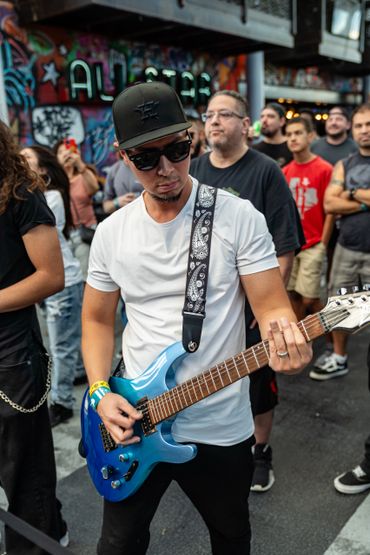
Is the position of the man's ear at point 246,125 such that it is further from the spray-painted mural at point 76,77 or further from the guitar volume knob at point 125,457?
the spray-painted mural at point 76,77

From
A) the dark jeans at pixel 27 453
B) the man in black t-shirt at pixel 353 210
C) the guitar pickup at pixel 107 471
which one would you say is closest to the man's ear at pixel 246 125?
the man in black t-shirt at pixel 353 210

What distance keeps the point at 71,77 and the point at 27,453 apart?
791 centimetres

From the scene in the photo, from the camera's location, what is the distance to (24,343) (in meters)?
2.33

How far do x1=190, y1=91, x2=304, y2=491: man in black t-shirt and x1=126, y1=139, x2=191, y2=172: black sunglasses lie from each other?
1.25 meters

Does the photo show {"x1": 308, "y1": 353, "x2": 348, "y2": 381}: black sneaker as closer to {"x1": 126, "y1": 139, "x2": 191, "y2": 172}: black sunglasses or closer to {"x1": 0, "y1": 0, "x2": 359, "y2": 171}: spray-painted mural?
{"x1": 126, "y1": 139, "x2": 191, "y2": 172}: black sunglasses

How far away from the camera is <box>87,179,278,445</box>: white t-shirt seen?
1.81 meters

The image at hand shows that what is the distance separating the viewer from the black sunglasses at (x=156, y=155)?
176 centimetres

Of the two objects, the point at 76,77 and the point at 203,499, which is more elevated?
the point at 76,77

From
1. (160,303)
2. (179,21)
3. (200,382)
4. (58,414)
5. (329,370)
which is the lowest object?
(329,370)

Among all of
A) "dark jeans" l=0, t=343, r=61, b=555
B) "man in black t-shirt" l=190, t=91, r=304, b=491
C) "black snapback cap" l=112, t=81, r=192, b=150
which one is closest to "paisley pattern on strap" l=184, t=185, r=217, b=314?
"black snapback cap" l=112, t=81, r=192, b=150

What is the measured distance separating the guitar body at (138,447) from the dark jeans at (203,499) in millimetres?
69

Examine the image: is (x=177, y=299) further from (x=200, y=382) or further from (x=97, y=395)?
(x=97, y=395)

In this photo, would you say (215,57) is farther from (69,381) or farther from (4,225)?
(4,225)

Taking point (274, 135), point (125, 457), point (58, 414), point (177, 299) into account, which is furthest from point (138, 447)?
point (274, 135)
